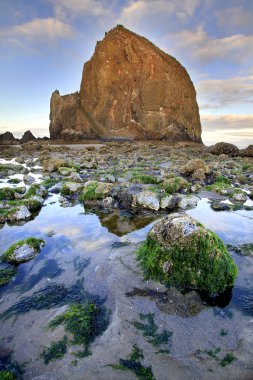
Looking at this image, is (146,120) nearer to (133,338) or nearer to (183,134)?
(183,134)

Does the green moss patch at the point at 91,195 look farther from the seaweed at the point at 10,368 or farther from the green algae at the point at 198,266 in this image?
the seaweed at the point at 10,368

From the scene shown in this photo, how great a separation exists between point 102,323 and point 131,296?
756mm

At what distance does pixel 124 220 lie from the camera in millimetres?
8531

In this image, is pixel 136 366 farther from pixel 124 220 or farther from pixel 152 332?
pixel 124 220

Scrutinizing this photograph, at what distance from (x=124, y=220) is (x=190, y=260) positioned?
3934 millimetres

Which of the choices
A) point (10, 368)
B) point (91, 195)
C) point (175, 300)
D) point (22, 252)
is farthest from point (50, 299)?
point (91, 195)

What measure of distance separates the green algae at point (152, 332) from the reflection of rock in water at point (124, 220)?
11.2 ft

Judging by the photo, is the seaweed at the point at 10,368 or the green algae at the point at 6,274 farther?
the green algae at the point at 6,274

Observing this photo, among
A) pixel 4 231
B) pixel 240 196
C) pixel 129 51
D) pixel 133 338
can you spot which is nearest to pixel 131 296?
pixel 133 338

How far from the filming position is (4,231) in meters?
7.74

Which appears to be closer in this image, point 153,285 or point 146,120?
point 153,285

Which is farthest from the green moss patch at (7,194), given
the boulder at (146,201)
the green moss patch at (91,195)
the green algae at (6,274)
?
the green algae at (6,274)

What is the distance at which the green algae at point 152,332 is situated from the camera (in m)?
3.64

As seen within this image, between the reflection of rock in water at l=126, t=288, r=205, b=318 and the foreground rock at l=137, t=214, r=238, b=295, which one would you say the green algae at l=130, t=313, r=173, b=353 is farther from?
the foreground rock at l=137, t=214, r=238, b=295
